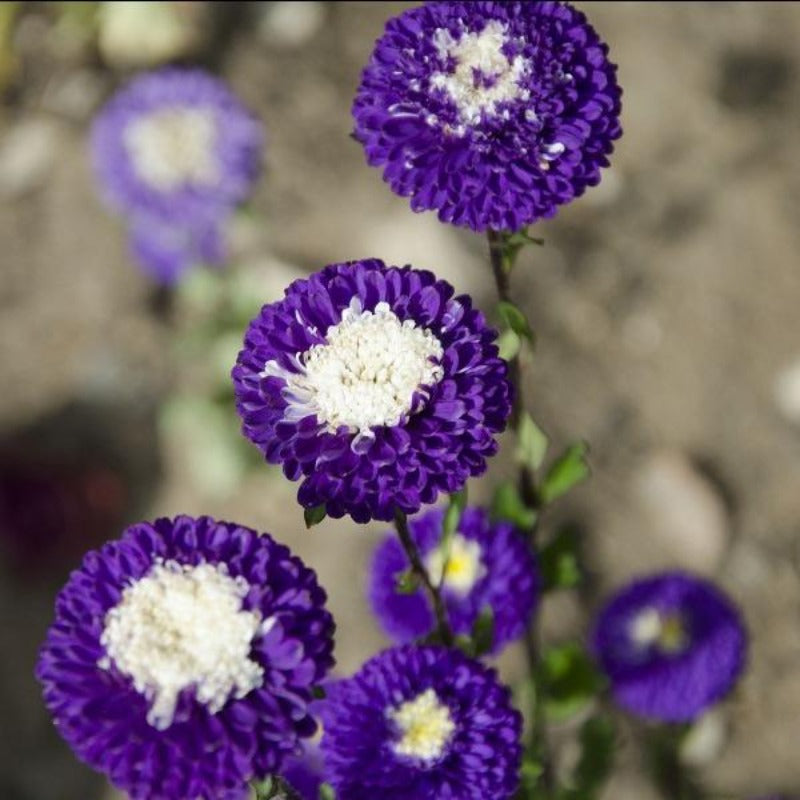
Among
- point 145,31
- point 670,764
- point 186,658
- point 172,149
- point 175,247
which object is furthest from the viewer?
point 145,31

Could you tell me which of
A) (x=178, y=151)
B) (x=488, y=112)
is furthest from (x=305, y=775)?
(x=178, y=151)

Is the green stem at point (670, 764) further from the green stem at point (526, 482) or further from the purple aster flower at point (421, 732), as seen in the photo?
the purple aster flower at point (421, 732)

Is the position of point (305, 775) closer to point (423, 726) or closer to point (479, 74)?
point (423, 726)

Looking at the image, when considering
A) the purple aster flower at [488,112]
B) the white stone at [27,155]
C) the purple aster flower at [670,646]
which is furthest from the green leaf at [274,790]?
the white stone at [27,155]

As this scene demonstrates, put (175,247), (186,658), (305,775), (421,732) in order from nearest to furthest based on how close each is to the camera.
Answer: (186,658), (421,732), (305,775), (175,247)

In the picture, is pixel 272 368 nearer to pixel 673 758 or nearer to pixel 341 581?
pixel 673 758

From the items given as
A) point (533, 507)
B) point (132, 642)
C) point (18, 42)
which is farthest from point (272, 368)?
point (18, 42)

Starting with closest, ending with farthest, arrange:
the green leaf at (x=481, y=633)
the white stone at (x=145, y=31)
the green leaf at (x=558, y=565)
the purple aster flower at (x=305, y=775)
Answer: the green leaf at (x=481, y=633) < the purple aster flower at (x=305, y=775) < the green leaf at (x=558, y=565) < the white stone at (x=145, y=31)
